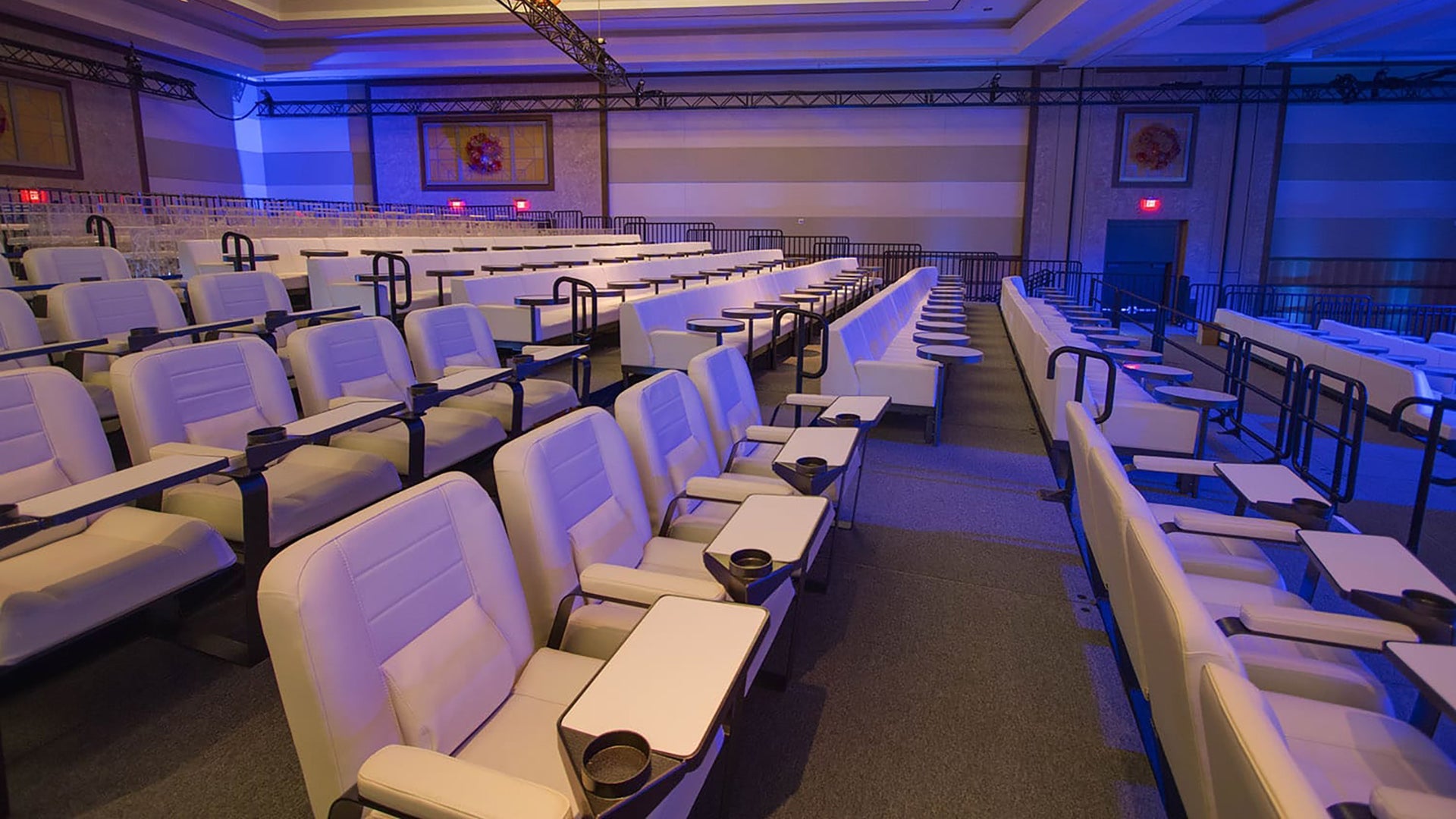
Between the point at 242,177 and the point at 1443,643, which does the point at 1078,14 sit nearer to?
the point at 1443,643

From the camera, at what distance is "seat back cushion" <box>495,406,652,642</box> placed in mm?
1917

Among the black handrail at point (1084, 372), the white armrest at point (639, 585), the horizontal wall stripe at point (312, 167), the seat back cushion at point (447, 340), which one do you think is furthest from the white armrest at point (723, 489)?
the horizontal wall stripe at point (312, 167)

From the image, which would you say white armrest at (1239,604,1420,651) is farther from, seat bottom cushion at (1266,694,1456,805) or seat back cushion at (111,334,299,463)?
seat back cushion at (111,334,299,463)

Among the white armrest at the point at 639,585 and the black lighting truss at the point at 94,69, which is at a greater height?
the black lighting truss at the point at 94,69

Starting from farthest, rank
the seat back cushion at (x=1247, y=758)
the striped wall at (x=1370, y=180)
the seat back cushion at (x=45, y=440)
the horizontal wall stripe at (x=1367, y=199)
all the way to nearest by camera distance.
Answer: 1. the horizontal wall stripe at (x=1367, y=199)
2. the striped wall at (x=1370, y=180)
3. the seat back cushion at (x=45, y=440)
4. the seat back cushion at (x=1247, y=758)

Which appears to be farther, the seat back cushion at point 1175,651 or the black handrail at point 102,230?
the black handrail at point 102,230

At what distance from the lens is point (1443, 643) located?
170 cm

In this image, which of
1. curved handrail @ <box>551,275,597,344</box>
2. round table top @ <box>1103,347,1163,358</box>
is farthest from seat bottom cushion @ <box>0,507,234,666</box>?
round table top @ <box>1103,347,1163,358</box>

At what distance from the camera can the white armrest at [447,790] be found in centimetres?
113

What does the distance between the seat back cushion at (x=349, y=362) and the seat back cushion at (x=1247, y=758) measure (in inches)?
108

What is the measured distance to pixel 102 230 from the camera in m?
7.38

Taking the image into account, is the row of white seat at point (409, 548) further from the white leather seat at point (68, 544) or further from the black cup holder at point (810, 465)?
the black cup holder at point (810, 465)

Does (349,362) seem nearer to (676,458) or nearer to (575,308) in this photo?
(676,458)

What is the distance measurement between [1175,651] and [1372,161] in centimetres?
1792
